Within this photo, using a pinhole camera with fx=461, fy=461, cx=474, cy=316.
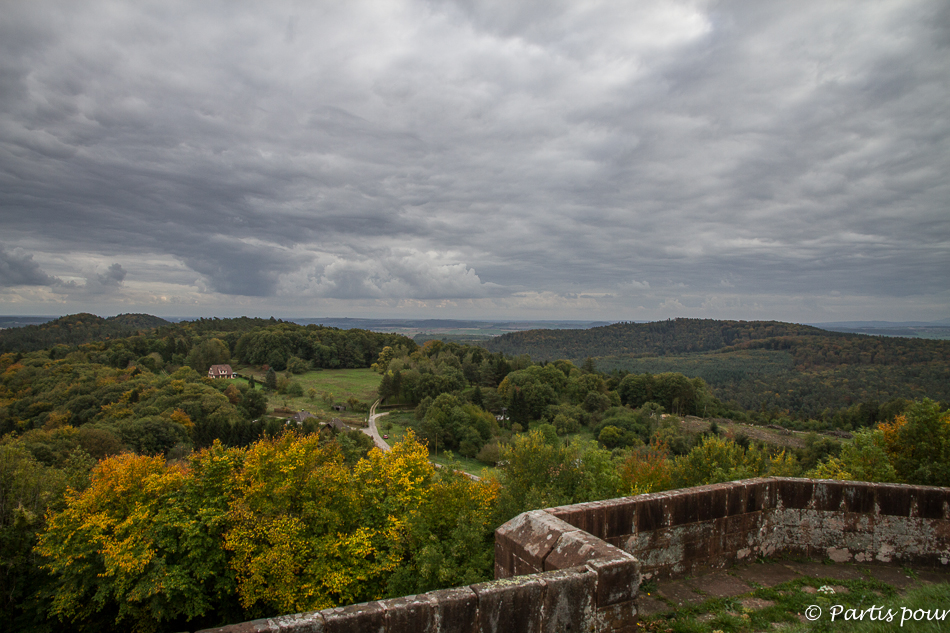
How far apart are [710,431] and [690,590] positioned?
89.4 m

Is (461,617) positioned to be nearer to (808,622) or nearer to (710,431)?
(808,622)

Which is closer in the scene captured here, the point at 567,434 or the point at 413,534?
the point at 413,534

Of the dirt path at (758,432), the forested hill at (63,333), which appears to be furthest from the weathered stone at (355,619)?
the forested hill at (63,333)

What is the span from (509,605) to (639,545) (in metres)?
3.34

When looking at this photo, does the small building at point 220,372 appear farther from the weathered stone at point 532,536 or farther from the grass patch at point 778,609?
the grass patch at point 778,609

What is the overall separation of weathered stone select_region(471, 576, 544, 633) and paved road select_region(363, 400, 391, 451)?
60075mm

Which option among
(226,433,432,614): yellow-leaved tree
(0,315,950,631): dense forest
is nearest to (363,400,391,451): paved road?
(0,315,950,631): dense forest

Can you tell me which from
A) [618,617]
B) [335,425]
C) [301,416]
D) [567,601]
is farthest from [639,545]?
[301,416]

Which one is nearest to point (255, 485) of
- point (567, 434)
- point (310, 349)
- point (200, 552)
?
point (200, 552)

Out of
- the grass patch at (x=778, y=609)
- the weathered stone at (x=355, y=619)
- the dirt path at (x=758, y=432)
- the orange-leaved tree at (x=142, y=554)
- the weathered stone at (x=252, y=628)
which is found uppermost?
the weathered stone at (x=252, y=628)

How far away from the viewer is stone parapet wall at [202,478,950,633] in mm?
3453

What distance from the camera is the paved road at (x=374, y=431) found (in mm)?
68956

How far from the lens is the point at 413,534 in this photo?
1373 cm

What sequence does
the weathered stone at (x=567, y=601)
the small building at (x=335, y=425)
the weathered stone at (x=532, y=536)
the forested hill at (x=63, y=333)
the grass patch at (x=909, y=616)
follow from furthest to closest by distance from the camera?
the forested hill at (x=63, y=333) → the small building at (x=335, y=425) → the weathered stone at (x=532, y=536) → the grass patch at (x=909, y=616) → the weathered stone at (x=567, y=601)
